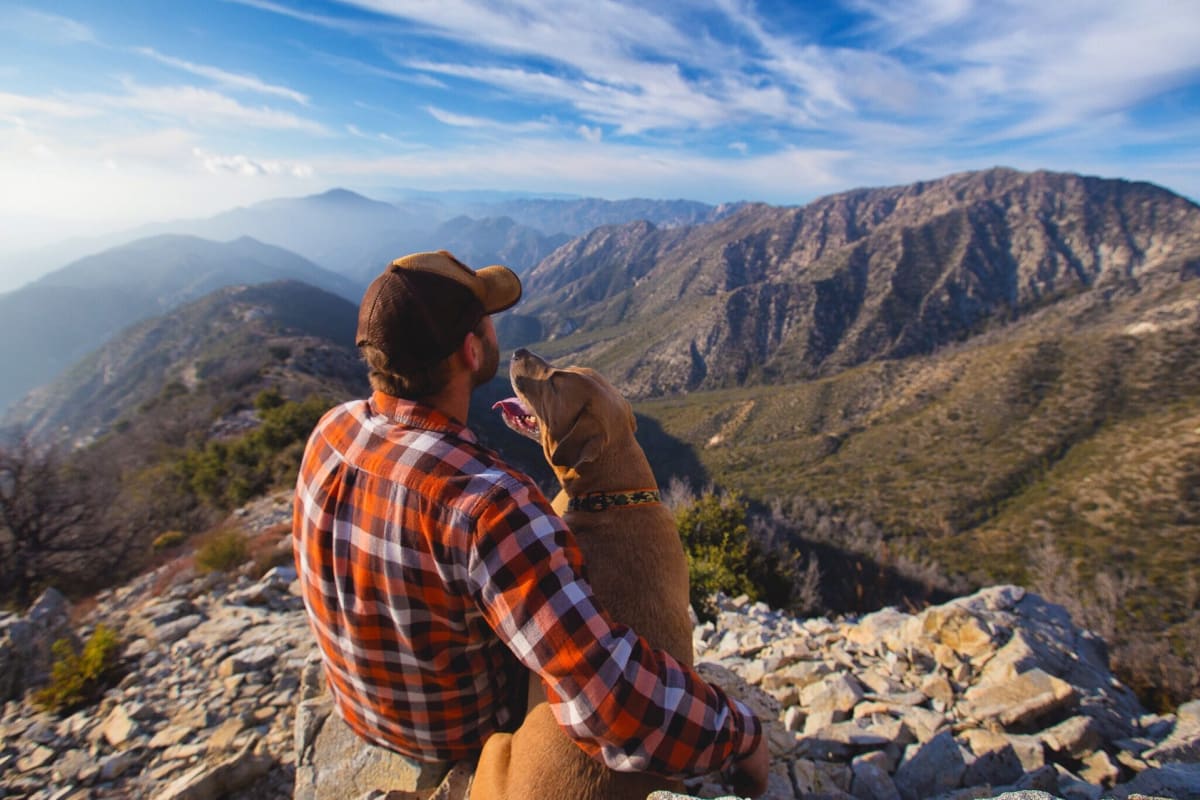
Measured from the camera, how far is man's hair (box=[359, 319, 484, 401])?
1746 mm

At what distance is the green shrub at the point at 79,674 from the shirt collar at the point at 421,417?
486cm

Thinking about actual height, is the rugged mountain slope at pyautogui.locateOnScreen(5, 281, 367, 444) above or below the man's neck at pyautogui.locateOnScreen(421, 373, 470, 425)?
below

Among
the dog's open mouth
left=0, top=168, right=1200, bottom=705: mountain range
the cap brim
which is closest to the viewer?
the cap brim

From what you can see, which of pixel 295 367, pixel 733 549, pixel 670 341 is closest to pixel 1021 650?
pixel 733 549

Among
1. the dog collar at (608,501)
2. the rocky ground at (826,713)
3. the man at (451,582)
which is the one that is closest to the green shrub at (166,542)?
the rocky ground at (826,713)

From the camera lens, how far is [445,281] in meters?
1.75

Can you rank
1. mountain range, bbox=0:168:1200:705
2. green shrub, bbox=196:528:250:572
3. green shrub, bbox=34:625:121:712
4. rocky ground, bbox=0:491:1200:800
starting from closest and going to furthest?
rocky ground, bbox=0:491:1200:800 → green shrub, bbox=34:625:121:712 → green shrub, bbox=196:528:250:572 → mountain range, bbox=0:168:1200:705

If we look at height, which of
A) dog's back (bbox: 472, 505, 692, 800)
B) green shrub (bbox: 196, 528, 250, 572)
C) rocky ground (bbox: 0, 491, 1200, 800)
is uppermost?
dog's back (bbox: 472, 505, 692, 800)

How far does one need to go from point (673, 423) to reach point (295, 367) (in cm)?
6337

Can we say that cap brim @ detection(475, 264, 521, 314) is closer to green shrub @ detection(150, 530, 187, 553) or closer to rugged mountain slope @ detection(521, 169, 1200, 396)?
green shrub @ detection(150, 530, 187, 553)

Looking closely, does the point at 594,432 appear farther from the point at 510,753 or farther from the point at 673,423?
the point at 673,423

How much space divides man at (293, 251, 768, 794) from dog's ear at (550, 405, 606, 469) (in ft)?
1.86

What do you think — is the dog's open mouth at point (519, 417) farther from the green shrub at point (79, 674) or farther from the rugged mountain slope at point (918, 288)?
the rugged mountain slope at point (918, 288)

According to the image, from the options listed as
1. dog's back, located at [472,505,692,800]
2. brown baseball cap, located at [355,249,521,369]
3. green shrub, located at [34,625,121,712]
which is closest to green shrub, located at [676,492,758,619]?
dog's back, located at [472,505,692,800]
